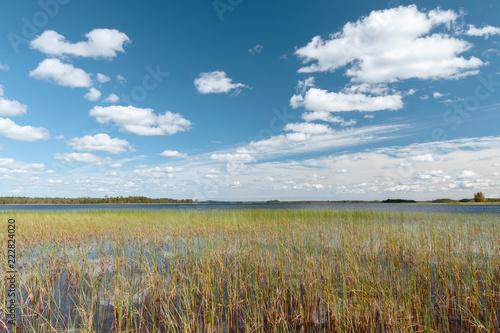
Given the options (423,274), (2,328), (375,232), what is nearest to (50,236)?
(2,328)

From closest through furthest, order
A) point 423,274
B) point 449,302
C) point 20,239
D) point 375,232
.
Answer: point 449,302 < point 423,274 < point 20,239 < point 375,232

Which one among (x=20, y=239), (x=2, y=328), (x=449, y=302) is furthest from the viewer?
(x=20, y=239)

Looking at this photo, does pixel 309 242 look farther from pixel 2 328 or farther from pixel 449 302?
pixel 2 328

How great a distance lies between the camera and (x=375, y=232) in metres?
14.3

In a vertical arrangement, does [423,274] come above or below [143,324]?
above

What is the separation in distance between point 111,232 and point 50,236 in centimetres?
286

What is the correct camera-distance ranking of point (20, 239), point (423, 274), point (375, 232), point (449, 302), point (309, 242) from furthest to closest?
point (375, 232)
point (20, 239)
point (309, 242)
point (423, 274)
point (449, 302)

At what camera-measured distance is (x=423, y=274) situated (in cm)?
677

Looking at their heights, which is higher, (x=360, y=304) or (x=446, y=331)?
(x=360, y=304)

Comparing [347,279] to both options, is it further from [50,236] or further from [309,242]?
[50,236]

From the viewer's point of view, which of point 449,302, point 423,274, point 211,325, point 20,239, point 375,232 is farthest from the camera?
point 375,232

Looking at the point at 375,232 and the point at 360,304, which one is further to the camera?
the point at 375,232

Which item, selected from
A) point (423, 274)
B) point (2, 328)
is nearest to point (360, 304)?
point (423, 274)

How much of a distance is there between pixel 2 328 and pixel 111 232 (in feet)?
34.3
